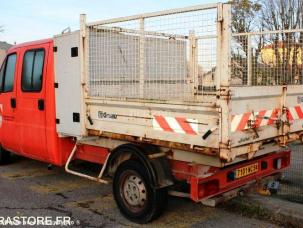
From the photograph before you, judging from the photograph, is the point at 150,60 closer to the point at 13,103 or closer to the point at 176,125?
the point at 176,125

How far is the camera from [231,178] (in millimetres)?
4730

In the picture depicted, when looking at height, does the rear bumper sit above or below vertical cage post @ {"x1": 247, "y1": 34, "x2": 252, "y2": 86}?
below

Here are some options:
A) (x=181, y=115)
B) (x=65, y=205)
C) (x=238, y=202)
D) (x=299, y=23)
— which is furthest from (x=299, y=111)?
(x=299, y=23)

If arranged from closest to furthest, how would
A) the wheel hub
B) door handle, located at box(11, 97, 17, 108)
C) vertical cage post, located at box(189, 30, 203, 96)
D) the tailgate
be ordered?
the tailgate
the wheel hub
vertical cage post, located at box(189, 30, 203, 96)
door handle, located at box(11, 97, 17, 108)

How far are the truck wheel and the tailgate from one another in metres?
1.17

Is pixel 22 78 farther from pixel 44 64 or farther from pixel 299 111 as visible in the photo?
pixel 299 111

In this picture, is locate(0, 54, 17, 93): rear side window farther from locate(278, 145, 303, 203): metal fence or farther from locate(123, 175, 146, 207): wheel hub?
locate(278, 145, 303, 203): metal fence

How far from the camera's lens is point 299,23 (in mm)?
11008

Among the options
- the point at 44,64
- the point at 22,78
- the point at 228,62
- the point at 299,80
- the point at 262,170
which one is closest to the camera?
the point at 228,62

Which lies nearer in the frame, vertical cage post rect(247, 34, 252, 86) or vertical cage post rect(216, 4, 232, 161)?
vertical cage post rect(216, 4, 232, 161)

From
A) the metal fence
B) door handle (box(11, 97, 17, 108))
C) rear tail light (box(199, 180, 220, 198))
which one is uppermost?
door handle (box(11, 97, 17, 108))

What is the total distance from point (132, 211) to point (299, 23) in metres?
8.06

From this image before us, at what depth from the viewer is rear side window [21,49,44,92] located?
6324 millimetres

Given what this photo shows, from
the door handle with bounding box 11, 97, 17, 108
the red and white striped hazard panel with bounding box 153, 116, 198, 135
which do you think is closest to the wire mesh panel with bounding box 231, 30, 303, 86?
the red and white striped hazard panel with bounding box 153, 116, 198, 135
